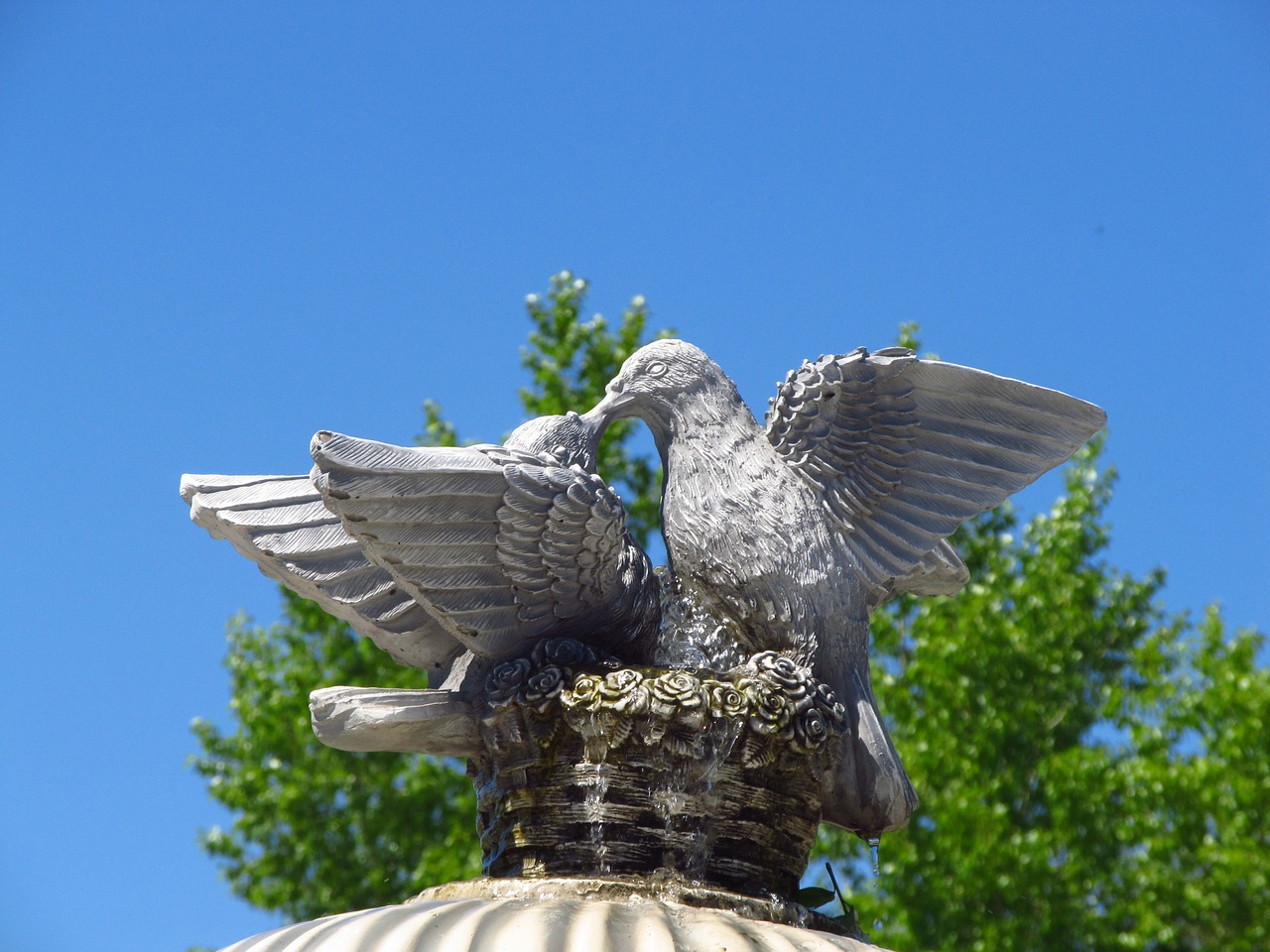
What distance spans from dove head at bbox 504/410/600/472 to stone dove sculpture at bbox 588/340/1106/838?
95mm

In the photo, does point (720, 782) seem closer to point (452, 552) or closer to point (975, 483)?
point (452, 552)

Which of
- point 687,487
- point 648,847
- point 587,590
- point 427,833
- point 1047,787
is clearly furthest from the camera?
point 427,833

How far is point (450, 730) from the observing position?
14.0ft

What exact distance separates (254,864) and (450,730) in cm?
999

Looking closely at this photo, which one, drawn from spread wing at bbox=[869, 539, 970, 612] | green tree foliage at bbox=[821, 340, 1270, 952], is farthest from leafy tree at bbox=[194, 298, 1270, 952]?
spread wing at bbox=[869, 539, 970, 612]

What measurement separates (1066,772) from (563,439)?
28.1ft

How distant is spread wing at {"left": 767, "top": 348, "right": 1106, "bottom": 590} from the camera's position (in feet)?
15.2

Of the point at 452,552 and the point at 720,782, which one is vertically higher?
the point at 452,552

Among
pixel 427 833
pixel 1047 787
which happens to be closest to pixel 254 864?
pixel 427 833

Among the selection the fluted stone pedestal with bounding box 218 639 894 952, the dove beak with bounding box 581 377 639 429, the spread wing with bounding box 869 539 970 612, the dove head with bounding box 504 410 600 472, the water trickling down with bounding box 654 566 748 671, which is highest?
the dove beak with bounding box 581 377 639 429

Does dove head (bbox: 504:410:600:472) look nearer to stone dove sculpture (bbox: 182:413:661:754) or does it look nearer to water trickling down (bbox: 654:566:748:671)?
stone dove sculpture (bbox: 182:413:661:754)

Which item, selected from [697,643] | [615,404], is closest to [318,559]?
[615,404]

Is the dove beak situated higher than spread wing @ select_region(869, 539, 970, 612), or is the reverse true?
the dove beak

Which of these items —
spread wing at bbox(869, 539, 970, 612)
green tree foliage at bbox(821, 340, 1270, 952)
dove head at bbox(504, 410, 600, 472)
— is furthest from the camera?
green tree foliage at bbox(821, 340, 1270, 952)
